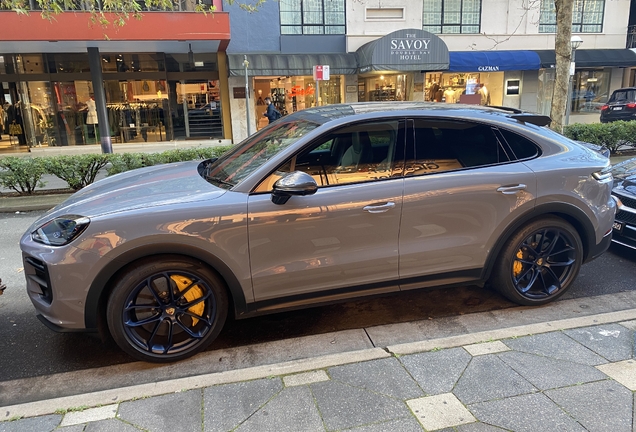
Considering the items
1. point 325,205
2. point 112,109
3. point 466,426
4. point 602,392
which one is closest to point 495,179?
point 325,205

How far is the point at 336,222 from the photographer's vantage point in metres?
3.26

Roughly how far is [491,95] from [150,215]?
72.1 ft

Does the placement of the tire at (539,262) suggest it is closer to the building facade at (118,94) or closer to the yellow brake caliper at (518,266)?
the yellow brake caliper at (518,266)

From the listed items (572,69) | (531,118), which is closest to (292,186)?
(531,118)

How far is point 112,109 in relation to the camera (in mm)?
18250

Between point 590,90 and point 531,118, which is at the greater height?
point 590,90

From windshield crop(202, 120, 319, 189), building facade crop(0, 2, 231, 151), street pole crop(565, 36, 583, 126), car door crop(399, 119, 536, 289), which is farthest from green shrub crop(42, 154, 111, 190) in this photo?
street pole crop(565, 36, 583, 126)

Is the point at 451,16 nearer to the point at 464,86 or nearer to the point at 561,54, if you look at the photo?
the point at 464,86

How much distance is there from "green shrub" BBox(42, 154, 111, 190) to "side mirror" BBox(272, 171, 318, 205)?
23.1 feet

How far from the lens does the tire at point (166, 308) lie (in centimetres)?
300

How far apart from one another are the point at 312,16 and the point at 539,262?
1762 cm

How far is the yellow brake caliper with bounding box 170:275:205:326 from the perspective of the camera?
312cm

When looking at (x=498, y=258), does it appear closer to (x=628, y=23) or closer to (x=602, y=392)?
(x=602, y=392)

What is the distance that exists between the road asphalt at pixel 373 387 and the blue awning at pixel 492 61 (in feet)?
58.0
